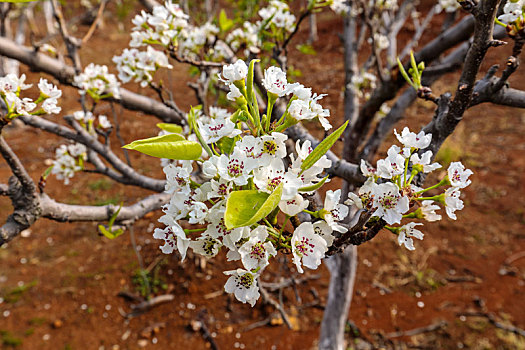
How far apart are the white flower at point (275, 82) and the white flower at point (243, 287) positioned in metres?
0.39

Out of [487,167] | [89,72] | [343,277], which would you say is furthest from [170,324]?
[487,167]

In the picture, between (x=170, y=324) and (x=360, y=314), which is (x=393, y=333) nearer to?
(x=360, y=314)

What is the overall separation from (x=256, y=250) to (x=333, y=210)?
195 mm

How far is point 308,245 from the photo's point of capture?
74 cm

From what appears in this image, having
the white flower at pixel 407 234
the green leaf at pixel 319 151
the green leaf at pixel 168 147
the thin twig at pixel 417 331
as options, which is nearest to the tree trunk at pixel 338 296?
the thin twig at pixel 417 331

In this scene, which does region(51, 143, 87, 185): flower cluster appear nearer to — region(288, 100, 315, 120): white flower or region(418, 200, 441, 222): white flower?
region(288, 100, 315, 120): white flower

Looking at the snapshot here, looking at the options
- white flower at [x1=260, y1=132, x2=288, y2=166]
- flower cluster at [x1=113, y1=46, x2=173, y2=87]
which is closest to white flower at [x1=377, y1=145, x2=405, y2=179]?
white flower at [x1=260, y1=132, x2=288, y2=166]

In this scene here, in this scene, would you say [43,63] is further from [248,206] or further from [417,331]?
[417,331]

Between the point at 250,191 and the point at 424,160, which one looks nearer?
the point at 250,191

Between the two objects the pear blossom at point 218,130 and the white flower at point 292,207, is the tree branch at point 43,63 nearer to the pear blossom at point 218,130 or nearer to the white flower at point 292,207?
the pear blossom at point 218,130

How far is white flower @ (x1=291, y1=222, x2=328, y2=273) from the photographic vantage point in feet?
2.31

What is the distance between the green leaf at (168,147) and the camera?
2.06 feet

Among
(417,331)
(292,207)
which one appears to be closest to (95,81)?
(292,207)

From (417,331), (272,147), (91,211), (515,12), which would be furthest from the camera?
(417,331)
